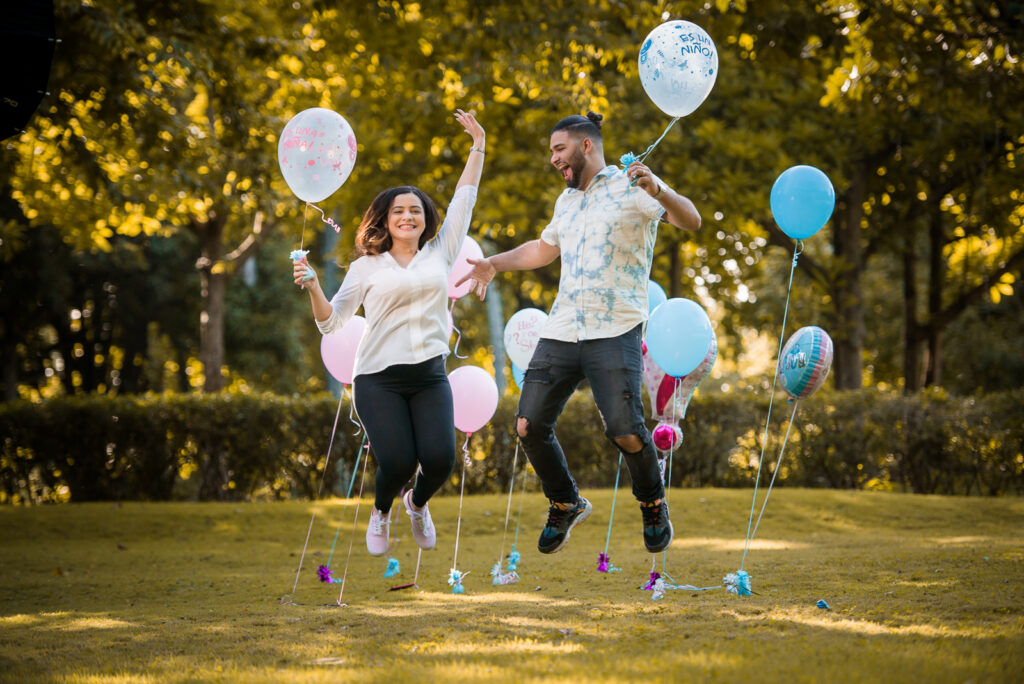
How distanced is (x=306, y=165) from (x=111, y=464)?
7063 millimetres

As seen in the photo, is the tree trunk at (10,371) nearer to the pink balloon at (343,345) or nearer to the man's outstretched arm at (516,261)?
the pink balloon at (343,345)

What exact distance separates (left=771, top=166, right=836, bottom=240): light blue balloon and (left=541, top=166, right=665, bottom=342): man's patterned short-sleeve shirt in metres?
1.35

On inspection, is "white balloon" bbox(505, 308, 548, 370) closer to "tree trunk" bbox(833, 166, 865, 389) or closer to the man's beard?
the man's beard

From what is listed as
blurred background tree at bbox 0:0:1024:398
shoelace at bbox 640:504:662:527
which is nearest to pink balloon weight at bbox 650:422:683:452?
shoelace at bbox 640:504:662:527

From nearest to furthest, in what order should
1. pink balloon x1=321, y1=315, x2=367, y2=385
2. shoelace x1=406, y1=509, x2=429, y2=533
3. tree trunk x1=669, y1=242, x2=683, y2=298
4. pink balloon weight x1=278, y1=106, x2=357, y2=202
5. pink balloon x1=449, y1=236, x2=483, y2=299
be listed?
1. shoelace x1=406, y1=509, x2=429, y2=533
2. pink balloon x1=449, y1=236, x2=483, y2=299
3. pink balloon weight x1=278, y1=106, x2=357, y2=202
4. pink balloon x1=321, y1=315, x2=367, y2=385
5. tree trunk x1=669, y1=242, x2=683, y2=298

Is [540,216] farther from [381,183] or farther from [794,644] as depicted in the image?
[794,644]

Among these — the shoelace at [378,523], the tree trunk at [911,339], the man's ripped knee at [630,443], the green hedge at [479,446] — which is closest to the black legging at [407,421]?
the shoelace at [378,523]

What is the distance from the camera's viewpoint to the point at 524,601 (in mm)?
5480

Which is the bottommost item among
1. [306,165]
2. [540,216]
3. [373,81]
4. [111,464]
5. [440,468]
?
[111,464]

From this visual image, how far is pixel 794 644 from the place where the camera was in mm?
3822

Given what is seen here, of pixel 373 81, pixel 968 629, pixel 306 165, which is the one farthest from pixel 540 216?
pixel 968 629

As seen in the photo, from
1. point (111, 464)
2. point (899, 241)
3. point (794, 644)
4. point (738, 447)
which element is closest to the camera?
point (794, 644)

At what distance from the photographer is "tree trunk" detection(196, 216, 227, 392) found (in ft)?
54.1

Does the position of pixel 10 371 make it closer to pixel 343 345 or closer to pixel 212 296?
pixel 212 296
